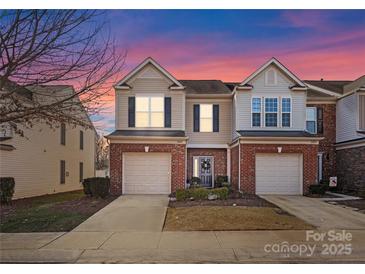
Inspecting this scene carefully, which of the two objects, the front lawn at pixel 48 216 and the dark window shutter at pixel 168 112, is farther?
the dark window shutter at pixel 168 112

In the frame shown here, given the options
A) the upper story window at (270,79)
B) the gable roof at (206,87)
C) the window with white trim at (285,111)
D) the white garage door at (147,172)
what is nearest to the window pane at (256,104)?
the upper story window at (270,79)

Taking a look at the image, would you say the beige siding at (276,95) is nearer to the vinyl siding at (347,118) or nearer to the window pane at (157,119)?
the vinyl siding at (347,118)

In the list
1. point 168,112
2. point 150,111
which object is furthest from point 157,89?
point 168,112

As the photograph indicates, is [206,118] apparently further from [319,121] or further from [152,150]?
[319,121]

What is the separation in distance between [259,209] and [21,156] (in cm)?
1244

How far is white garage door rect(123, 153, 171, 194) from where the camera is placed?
18.8 metres

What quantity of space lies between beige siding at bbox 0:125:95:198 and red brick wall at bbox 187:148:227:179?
7.31 meters

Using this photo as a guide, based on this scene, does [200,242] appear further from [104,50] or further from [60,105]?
[104,50]

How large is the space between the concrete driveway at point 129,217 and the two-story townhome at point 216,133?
Answer: 3.11 meters

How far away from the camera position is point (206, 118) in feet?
69.3

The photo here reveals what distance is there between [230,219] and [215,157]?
1042 cm

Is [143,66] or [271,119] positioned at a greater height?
[143,66]

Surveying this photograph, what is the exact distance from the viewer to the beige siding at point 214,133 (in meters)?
21.0

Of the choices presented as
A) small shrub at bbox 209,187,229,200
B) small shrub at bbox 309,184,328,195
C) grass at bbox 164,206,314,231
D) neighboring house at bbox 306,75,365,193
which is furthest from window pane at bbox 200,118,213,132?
grass at bbox 164,206,314,231
